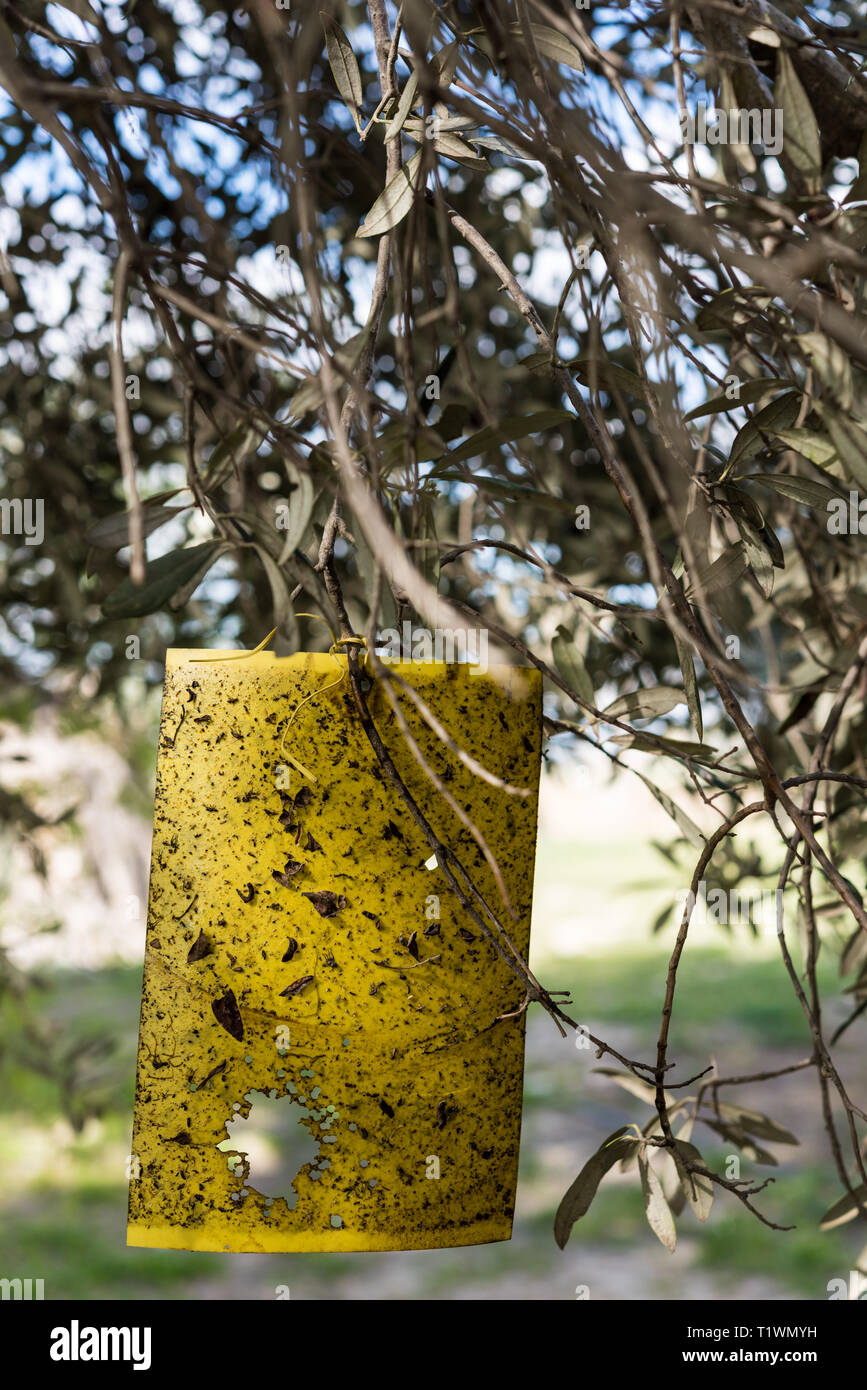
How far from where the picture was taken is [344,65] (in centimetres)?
60

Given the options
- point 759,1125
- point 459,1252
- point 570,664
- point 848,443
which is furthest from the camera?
point 459,1252

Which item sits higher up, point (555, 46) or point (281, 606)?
point (555, 46)

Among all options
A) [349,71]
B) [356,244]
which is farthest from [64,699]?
[349,71]

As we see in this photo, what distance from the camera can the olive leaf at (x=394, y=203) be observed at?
1.72 feet

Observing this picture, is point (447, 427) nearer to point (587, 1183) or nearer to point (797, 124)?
point (797, 124)

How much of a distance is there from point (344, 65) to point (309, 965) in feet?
1.49

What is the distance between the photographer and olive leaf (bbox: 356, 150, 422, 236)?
20.6 inches

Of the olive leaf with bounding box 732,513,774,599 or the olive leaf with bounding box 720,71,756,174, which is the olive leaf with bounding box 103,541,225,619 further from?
the olive leaf with bounding box 720,71,756,174

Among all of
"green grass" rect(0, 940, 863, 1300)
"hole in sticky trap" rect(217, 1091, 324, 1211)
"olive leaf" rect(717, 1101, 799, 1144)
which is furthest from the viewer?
"hole in sticky trap" rect(217, 1091, 324, 1211)

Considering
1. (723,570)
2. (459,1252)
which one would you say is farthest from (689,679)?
(459,1252)

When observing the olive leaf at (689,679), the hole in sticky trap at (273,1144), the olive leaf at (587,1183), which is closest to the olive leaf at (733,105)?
the olive leaf at (689,679)

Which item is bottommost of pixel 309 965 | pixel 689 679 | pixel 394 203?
pixel 309 965

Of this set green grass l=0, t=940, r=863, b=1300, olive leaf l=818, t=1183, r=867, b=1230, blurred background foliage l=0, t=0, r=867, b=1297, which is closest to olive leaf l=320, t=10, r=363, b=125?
blurred background foliage l=0, t=0, r=867, b=1297

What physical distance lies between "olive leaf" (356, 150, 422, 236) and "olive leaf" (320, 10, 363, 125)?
81mm
